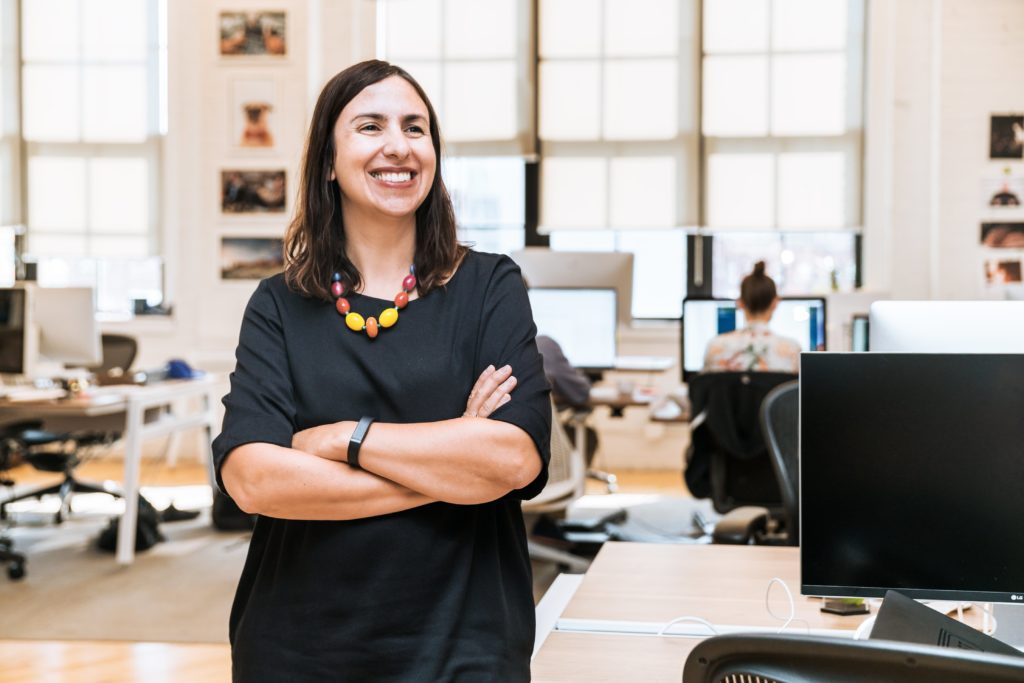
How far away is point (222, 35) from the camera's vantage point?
7.72m

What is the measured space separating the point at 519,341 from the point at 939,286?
6444 mm

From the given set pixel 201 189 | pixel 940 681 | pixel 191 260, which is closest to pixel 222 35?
pixel 201 189

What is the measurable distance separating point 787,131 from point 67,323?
15.8 feet

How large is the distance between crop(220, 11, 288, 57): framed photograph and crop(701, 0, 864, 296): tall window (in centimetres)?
296

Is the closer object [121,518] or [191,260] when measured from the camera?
[121,518]

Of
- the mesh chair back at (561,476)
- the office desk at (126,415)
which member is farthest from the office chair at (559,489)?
the office desk at (126,415)

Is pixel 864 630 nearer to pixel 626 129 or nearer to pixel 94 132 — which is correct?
pixel 626 129

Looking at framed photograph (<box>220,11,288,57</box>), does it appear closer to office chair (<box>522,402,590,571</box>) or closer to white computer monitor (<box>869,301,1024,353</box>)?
office chair (<box>522,402,590,571</box>)

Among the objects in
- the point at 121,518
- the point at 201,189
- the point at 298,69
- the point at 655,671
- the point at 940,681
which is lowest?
the point at 121,518

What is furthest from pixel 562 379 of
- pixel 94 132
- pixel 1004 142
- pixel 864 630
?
pixel 94 132

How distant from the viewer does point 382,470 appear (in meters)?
1.38

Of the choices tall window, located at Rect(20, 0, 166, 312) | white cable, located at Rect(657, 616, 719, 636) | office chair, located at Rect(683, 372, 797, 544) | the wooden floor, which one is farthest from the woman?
tall window, located at Rect(20, 0, 166, 312)

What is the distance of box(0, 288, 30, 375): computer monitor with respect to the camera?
5023 millimetres

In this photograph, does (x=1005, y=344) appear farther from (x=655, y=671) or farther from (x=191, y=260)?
(x=191, y=260)
